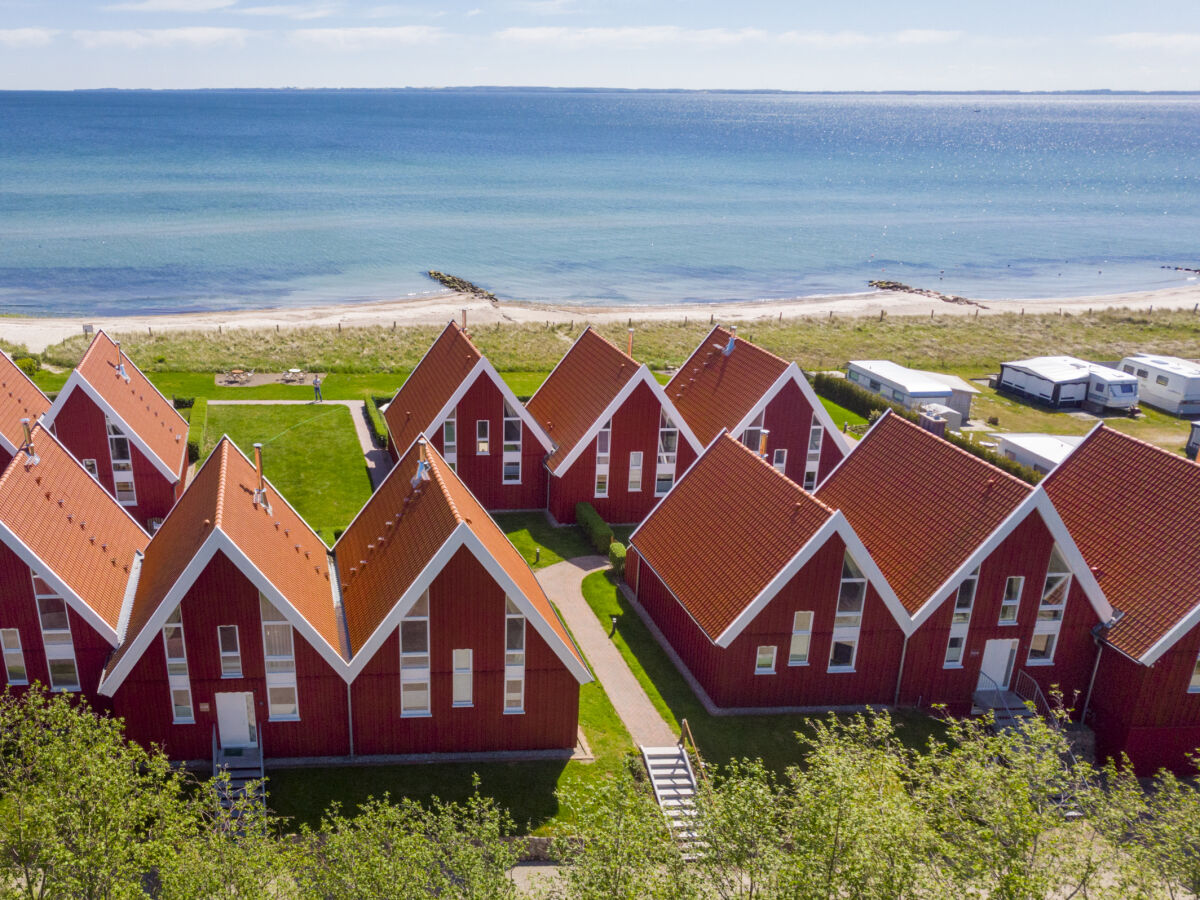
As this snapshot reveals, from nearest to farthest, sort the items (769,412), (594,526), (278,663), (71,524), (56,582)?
1. (56,582)
2. (278,663)
3. (71,524)
4. (594,526)
5. (769,412)

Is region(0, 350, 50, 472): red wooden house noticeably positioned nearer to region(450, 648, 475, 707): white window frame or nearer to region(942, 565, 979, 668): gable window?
region(450, 648, 475, 707): white window frame

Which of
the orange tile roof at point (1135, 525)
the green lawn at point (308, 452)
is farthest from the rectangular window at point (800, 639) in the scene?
the green lawn at point (308, 452)

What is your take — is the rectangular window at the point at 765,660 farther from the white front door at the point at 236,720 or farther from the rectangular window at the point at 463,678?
the white front door at the point at 236,720

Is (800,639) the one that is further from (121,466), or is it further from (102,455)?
(102,455)

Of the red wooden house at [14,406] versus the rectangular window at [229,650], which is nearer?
the rectangular window at [229,650]

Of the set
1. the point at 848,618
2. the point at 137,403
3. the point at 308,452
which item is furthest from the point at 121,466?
the point at 848,618

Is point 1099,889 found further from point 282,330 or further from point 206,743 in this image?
point 282,330
